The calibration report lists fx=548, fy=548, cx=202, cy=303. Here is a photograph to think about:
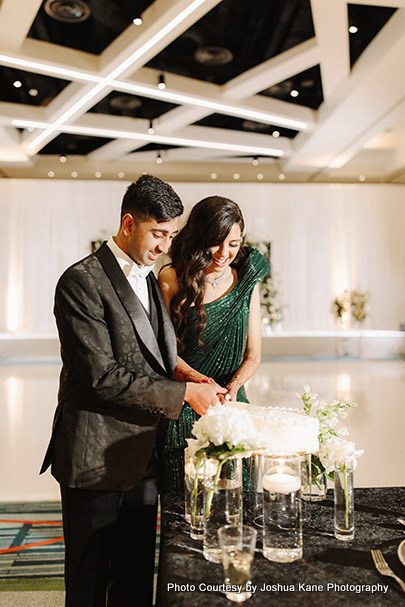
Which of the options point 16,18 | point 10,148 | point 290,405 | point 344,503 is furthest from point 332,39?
point 10,148

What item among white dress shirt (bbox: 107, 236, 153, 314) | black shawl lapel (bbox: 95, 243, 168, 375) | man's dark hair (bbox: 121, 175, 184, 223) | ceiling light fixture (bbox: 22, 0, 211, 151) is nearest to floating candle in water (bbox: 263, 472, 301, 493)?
black shawl lapel (bbox: 95, 243, 168, 375)

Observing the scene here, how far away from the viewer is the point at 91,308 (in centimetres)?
168

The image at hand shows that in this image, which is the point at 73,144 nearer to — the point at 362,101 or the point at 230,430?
the point at 362,101

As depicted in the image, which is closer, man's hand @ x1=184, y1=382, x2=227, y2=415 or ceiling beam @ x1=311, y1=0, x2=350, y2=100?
man's hand @ x1=184, y1=382, x2=227, y2=415

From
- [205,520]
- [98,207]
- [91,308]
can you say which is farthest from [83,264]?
[98,207]

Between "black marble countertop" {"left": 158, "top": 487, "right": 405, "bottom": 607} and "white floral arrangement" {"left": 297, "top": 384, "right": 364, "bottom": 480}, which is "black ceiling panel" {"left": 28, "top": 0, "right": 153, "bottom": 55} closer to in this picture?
"white floral arrangement" {"left": 297, "top": 384, "right": 364, "bottom": 480}

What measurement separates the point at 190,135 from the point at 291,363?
526 cm

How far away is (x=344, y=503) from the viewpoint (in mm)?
1423

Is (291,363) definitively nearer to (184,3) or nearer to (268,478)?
(184,3)

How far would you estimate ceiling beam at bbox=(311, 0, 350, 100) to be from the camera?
234 inches

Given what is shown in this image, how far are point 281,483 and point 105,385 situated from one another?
0.60 m

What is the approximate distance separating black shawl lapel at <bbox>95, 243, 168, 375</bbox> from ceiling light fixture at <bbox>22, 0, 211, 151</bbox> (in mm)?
4842

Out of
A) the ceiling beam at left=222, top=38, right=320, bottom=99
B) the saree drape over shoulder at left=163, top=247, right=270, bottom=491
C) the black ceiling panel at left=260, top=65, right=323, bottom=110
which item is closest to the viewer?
the saree drape over shoulder at left=163, top=247, right=270, bottom=491

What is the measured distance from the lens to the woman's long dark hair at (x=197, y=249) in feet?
7.30
